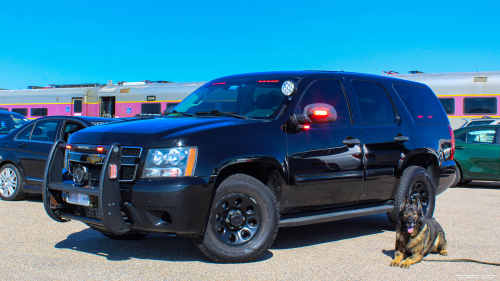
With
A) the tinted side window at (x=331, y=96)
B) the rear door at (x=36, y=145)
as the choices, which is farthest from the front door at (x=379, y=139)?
the rear door at (x=36, y=145)

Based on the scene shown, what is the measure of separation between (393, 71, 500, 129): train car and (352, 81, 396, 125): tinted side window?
13.3m

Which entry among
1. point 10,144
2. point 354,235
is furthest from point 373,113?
point 10,144

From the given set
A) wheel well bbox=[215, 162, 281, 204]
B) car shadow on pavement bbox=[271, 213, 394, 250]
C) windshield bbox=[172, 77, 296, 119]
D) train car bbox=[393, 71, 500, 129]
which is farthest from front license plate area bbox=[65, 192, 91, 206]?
train car bbox=[393, 71, 500, 129]

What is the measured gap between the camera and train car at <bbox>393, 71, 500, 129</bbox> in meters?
18.4

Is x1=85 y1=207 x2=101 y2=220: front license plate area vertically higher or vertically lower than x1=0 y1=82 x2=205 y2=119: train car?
lower

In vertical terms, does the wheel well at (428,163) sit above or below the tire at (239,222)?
above

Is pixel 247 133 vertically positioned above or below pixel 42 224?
above

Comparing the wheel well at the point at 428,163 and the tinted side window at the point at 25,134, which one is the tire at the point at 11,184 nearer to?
the tinted side window at the point at 25,134

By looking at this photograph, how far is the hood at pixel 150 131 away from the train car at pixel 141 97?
56.4 feet

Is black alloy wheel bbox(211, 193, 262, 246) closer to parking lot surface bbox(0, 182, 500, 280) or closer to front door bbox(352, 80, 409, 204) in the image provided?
parking lot surface bbox(0, 182, 500, 280)

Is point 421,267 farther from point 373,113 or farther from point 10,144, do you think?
point 10,144

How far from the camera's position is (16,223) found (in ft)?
22.7

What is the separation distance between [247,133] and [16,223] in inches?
147

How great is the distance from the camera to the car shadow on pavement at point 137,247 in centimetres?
518
